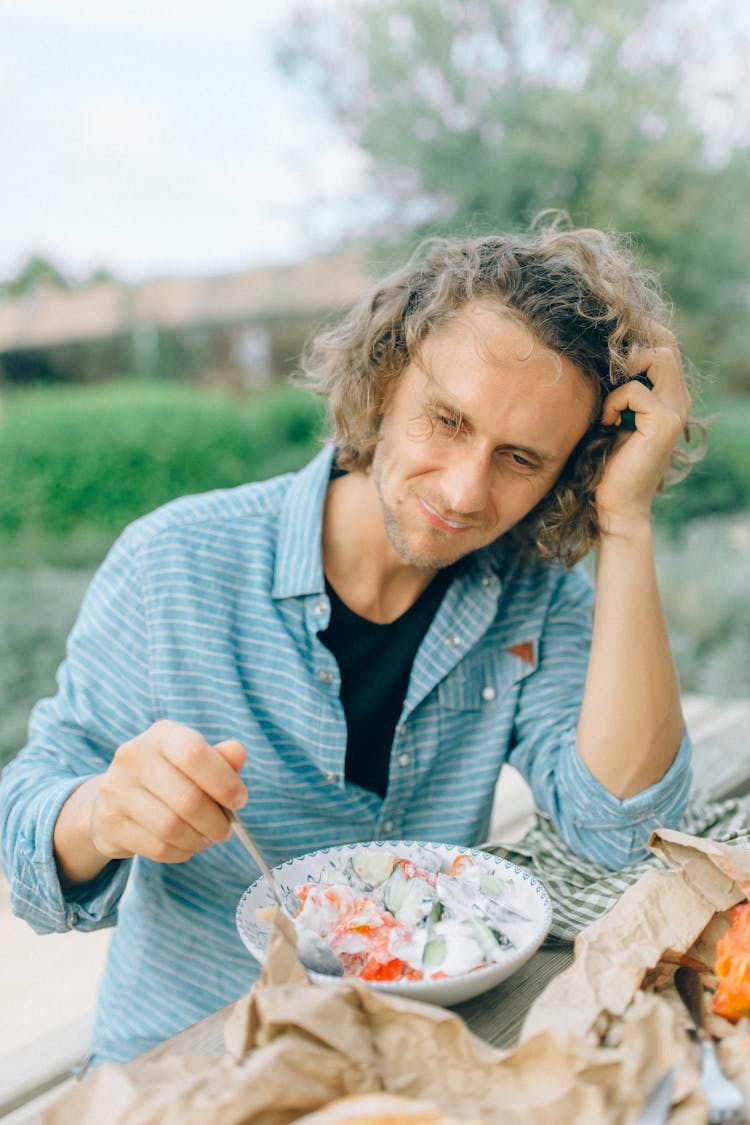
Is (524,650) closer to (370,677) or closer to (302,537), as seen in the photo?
(370,677)

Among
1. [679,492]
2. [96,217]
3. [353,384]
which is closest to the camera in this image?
[353,384]

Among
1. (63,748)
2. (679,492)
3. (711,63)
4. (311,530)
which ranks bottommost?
(679,492)

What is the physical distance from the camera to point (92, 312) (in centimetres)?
859

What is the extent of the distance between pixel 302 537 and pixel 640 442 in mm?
514

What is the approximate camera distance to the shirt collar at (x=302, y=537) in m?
1.39

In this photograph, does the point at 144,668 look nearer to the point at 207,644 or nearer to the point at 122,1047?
the point at 207,644

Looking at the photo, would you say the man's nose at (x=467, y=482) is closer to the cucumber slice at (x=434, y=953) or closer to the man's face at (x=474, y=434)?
the man's face at (x=474, y=434)

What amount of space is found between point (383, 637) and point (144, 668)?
38 centimetres

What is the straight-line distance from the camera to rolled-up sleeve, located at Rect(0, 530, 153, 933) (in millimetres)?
1105

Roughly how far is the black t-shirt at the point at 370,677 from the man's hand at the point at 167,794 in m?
0.50

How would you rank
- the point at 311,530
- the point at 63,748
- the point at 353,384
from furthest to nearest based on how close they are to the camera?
1. the point at 353,384
2. the point at 311,530
3. the point at 63,748

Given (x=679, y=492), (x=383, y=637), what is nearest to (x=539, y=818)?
Answer: (x=383, y=637)

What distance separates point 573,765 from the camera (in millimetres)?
1355

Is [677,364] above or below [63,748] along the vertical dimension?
above
